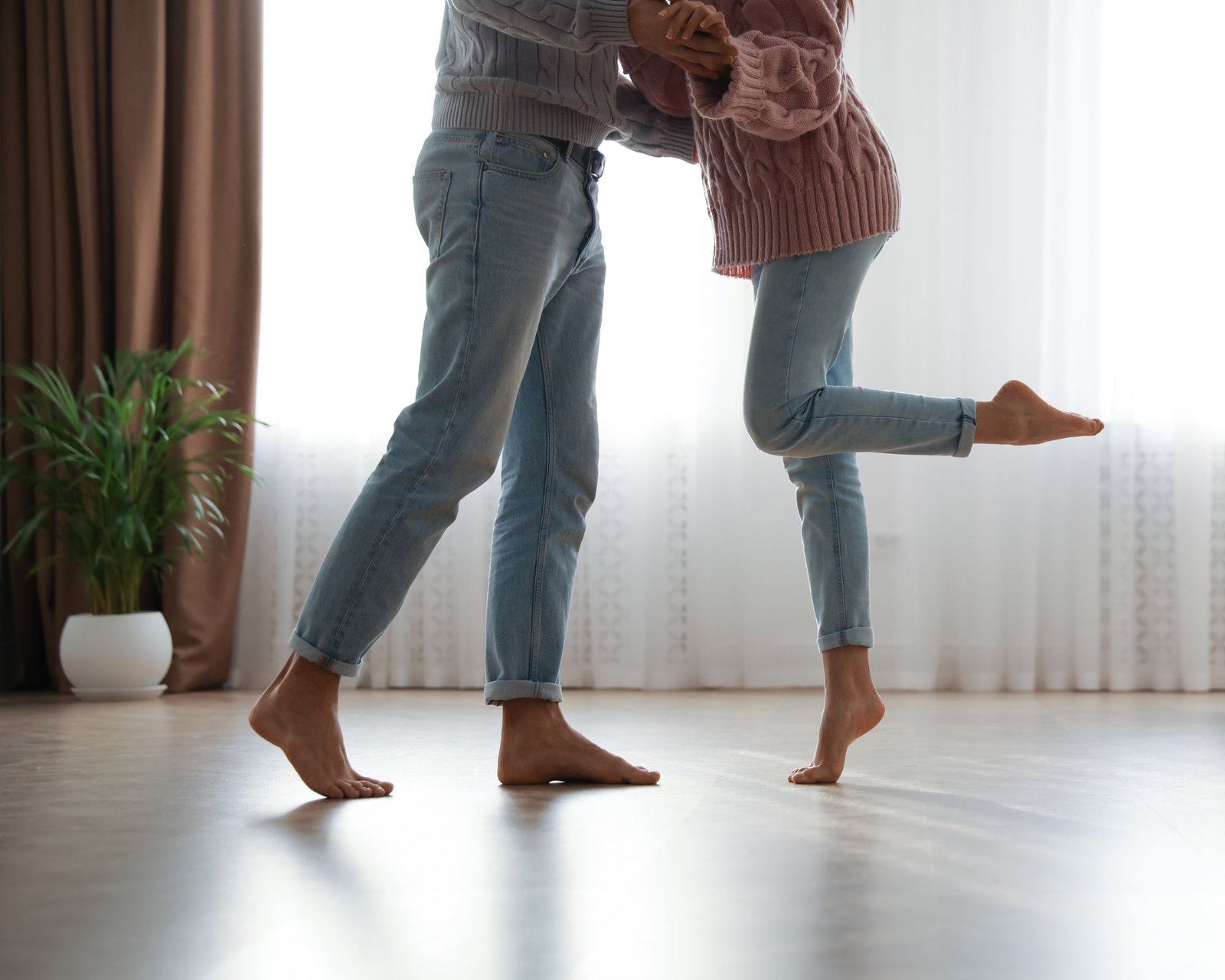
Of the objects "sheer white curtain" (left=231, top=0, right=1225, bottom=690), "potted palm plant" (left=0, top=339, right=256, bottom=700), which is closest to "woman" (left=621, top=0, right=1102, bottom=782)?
"sheer white curtain" (left=231, top=0, right=1225, bottom=690)

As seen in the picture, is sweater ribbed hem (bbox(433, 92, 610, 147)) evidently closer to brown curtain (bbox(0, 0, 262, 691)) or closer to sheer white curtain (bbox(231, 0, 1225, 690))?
sheer white curtain (bbox(231, 0, 1225, 690))

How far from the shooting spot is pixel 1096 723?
7.05 ft

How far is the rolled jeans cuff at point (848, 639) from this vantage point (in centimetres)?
151

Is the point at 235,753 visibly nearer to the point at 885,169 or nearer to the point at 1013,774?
the point at 1013,774

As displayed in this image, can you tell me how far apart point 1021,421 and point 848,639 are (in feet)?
1.08

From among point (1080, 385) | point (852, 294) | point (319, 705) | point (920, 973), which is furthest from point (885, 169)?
point (1080, 385)

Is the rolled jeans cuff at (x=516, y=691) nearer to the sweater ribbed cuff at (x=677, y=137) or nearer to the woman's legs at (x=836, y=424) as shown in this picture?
the woman's legs at (x=836, y=424)

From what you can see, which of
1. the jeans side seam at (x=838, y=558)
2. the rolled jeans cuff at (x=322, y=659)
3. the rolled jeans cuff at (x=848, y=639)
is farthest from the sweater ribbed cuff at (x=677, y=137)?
the rolled jeans cuff at (x=322, y=659)

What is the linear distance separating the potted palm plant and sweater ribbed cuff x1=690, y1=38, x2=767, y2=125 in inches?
74.7

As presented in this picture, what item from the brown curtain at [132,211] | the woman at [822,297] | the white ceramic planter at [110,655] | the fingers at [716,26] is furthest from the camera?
the brown curtain at [132,211]

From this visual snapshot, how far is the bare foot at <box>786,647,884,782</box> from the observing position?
1.49 m

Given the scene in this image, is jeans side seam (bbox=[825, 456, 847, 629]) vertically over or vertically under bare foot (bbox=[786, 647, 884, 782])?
over

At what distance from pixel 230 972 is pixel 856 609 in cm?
93

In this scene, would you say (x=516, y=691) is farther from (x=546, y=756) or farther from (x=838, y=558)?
(x=838, y=558)
